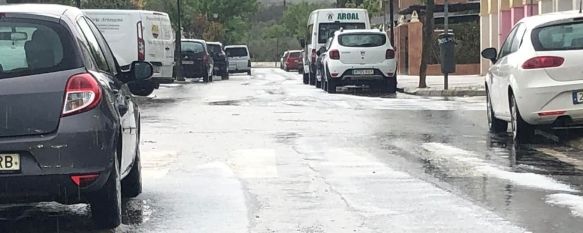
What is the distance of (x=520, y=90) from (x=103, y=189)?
6.60 metres

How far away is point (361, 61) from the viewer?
87.4ft

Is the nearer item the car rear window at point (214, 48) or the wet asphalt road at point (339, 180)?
the wet asphalt road at point (339, 180)

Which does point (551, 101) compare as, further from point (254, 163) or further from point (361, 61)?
point (361, 61)

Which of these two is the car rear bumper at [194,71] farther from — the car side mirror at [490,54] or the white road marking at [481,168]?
the white road marking at [481,168]

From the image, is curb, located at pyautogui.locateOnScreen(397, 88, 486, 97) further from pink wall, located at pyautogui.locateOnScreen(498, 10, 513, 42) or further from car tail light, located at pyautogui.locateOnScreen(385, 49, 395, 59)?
pink wall, located at pyautogui.locateOnScreen(498, 10, 513, 42)

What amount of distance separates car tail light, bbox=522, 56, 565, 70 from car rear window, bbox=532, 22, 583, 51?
190 mm

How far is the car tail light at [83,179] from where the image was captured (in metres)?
6.61

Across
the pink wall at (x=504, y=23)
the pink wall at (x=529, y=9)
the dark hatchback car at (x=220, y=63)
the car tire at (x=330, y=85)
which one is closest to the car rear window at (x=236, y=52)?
the dark hatchback car at (x=220, y=63)

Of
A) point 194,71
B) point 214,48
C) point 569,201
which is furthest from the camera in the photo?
point 214,48

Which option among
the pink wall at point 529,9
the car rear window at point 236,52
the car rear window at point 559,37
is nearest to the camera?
the car rear window at point 559,37

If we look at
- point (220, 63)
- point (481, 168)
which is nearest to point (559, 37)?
point (481, 168)

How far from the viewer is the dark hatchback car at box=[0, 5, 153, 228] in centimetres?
652

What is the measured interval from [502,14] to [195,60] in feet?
35.8

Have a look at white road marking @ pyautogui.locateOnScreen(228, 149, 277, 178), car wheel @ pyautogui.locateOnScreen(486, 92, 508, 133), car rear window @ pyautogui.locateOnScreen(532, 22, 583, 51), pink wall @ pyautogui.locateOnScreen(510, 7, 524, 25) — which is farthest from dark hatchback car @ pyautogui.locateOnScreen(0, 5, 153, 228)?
pink wall @ pyautogui.locateOnScreen(510, 7, 524, 25)
